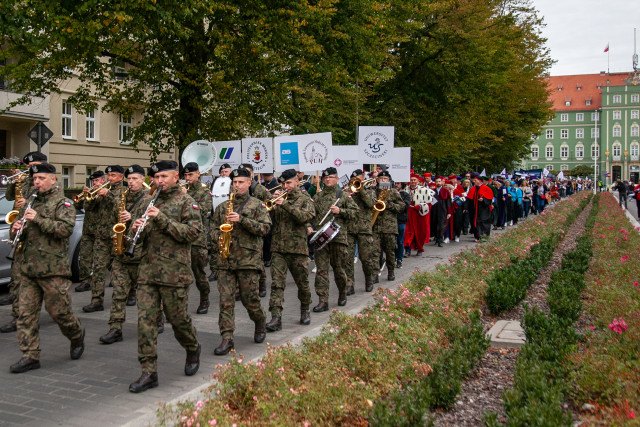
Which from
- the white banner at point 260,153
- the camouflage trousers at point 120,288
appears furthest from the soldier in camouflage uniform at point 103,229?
the white banner at point 260,153

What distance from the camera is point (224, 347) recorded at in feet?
21.9

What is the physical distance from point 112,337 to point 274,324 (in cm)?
184

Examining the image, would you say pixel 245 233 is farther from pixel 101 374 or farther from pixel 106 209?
pixel 106 209

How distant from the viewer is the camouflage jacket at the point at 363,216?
10625mm

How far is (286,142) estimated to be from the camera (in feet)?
43.3

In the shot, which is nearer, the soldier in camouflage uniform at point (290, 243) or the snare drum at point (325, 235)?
the soldier in camouflage uniform at point (290, 243)

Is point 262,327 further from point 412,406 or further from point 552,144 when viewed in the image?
point 552,144

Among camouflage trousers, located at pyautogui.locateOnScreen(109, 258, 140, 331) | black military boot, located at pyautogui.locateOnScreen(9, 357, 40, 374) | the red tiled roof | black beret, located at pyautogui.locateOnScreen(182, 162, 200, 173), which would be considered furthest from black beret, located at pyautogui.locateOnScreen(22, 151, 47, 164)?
the red tiled roof

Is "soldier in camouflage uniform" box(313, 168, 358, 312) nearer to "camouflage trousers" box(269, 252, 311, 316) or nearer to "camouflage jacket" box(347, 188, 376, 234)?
"camouflage trousers" box(269, 252, 311, 316)

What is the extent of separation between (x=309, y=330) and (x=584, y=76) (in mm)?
130166

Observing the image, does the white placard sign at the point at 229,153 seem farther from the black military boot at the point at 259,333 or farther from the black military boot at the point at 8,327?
the black military boot at the point at 259,333

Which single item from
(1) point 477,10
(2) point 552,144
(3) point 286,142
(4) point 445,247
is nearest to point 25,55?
(3) point 286,142

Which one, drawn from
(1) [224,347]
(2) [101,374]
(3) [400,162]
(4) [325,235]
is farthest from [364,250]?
(2) [101,374]

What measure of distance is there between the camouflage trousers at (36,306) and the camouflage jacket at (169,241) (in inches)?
40.7
